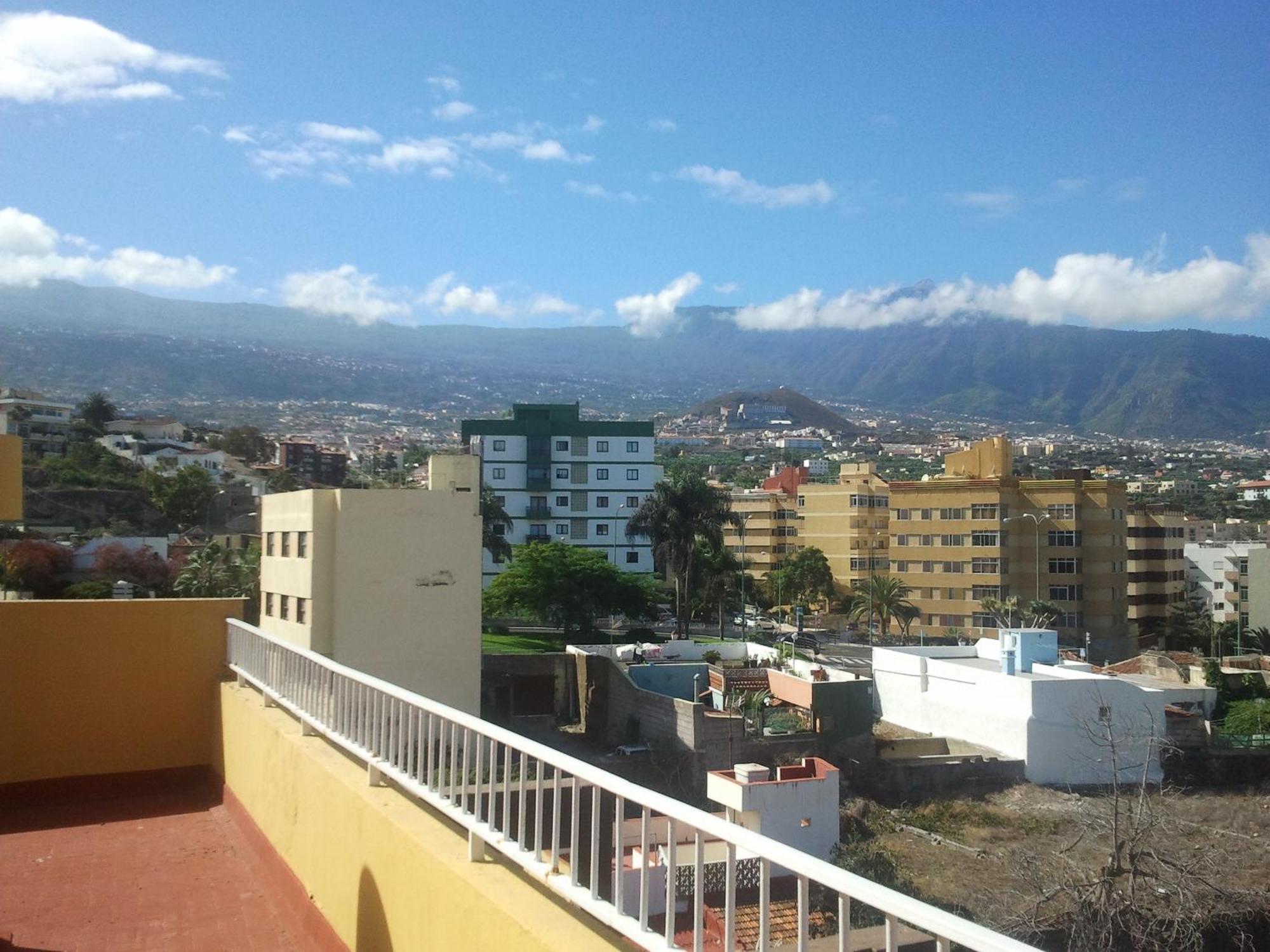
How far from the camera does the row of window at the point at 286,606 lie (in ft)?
79.5

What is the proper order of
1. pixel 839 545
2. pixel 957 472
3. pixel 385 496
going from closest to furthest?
pixel 385 496, pixel 957 472, pixel 839 545

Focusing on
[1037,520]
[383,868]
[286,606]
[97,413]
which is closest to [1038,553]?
[1037,520]

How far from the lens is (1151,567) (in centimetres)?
A: 5606

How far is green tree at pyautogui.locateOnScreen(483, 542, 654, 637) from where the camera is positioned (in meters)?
43.5

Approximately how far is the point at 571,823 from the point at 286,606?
2412cm

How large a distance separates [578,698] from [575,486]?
1368 inches

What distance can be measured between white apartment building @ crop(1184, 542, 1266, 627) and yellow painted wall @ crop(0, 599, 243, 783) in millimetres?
62911

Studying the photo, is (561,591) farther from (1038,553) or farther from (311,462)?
(311,462)

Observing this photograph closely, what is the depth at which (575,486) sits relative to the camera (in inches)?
→ 2689

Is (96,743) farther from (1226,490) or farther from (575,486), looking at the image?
(1226,490)

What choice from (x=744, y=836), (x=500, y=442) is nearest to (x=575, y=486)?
(x=500, y=442)

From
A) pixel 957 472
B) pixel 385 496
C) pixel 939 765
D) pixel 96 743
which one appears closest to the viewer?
pixel 96 743

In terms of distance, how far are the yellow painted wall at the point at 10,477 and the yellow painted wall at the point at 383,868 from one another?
2945mm

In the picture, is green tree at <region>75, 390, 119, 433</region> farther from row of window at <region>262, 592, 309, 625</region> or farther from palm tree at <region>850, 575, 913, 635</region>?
row of window at <region>262, 592, 309, 625</region>
